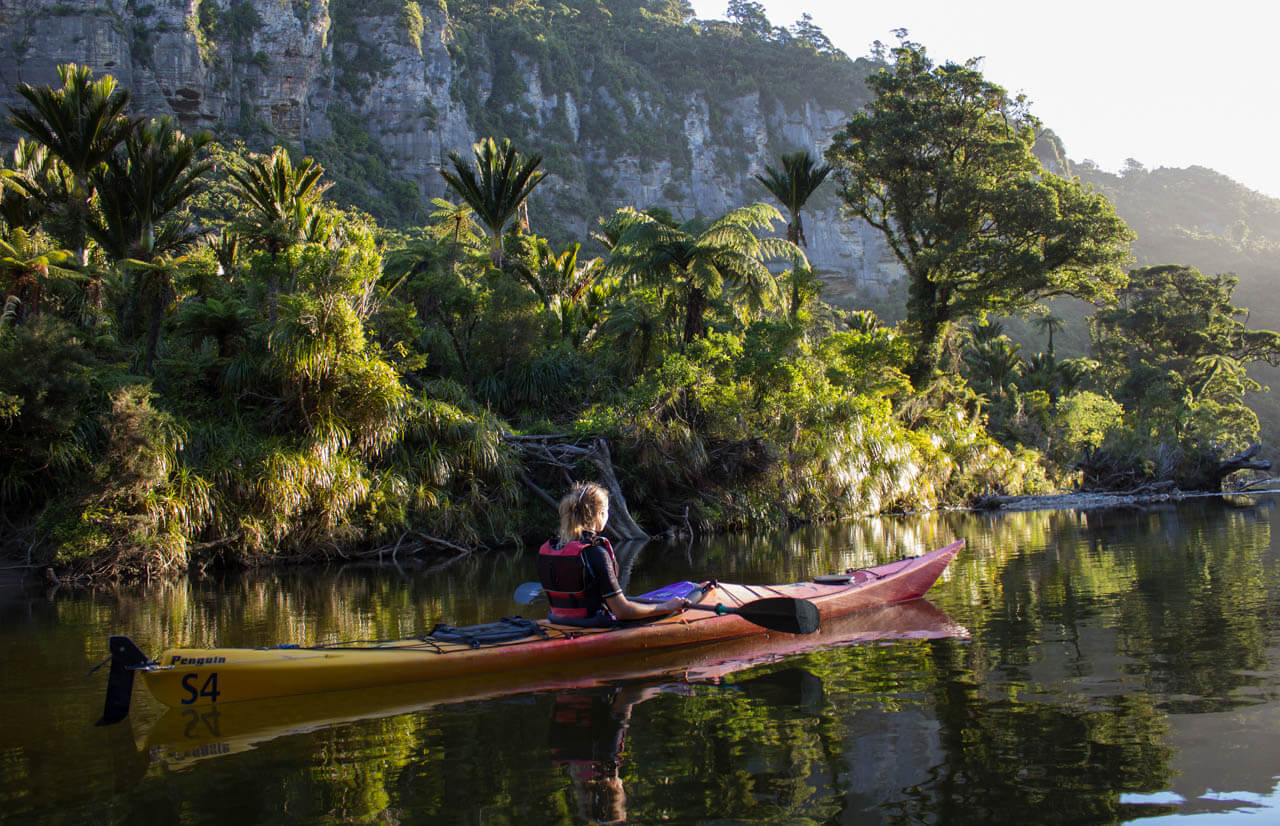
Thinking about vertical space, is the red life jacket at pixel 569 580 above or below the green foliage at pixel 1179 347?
below

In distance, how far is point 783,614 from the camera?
21.7ft

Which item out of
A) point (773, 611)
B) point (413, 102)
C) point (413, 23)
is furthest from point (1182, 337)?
point (413, 23)

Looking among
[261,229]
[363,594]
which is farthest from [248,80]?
[363,594]

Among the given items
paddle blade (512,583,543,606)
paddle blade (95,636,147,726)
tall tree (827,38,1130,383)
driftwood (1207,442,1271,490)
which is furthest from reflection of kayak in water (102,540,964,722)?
driftwood (1207,442,1271,490)

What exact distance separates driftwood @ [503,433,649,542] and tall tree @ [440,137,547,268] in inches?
312

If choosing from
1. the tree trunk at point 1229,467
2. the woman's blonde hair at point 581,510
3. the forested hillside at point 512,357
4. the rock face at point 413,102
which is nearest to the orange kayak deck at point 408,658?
the woman's blonde hair at point 581,510

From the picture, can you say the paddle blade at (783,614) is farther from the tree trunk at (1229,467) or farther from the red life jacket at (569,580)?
the tree trunk at (1229,467)

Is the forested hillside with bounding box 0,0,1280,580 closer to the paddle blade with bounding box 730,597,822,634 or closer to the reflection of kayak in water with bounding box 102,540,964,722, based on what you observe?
the reflection of kayak in water with bounding box 102,540,964,722

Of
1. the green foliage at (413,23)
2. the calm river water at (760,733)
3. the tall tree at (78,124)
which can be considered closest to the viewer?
the calm river water at (760,733)

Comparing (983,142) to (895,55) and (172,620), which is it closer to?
(895,55)

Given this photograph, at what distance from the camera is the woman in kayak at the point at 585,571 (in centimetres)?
593

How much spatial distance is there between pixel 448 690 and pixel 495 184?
20.2 m

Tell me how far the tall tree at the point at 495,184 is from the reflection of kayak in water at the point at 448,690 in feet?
62.0

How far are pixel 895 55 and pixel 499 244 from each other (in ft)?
49.3
